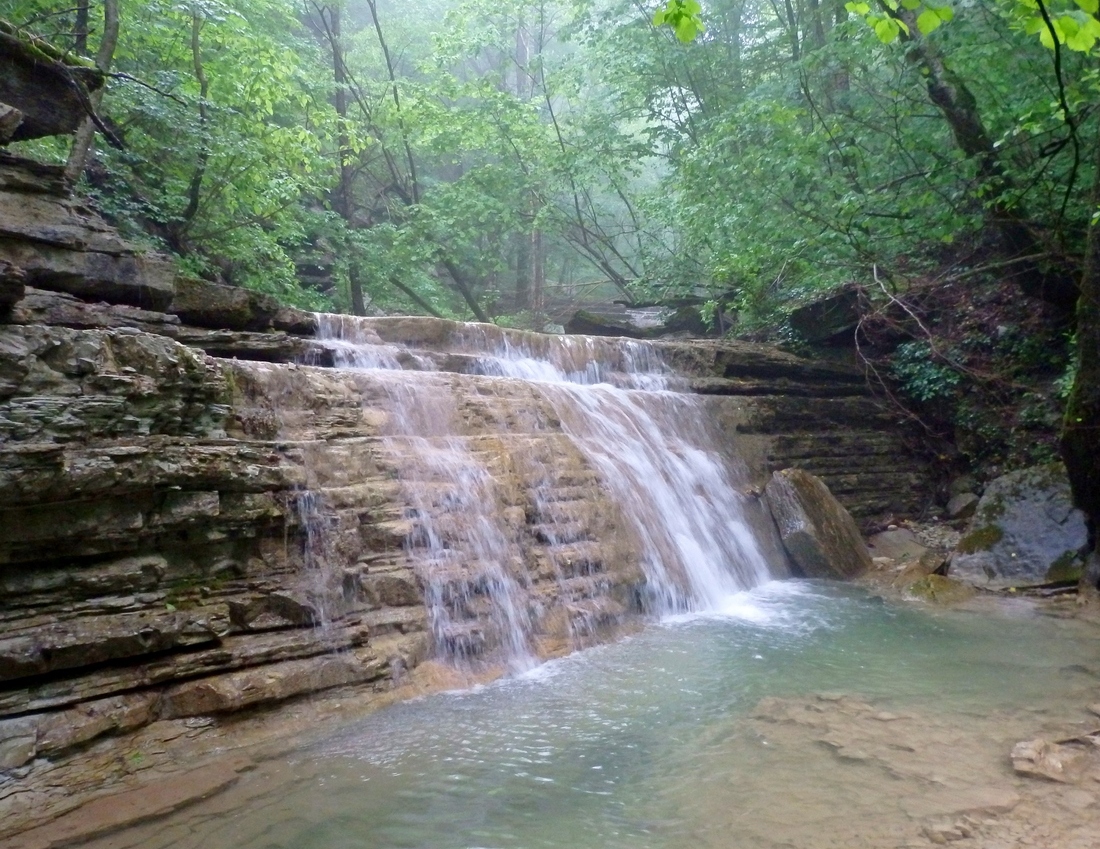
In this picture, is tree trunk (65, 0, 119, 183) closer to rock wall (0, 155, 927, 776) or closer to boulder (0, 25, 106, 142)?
boulder (0, 25, 106, 142)

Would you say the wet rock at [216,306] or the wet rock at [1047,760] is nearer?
the wet rock at [1047,760]

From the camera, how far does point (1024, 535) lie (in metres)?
8.45

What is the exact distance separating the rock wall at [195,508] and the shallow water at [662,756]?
0.73m

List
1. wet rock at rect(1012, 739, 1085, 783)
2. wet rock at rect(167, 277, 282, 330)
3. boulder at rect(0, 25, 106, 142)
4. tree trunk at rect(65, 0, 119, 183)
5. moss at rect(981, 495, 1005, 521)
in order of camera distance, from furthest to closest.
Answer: tree trunk at rect(65, 0, 119, 183) < moss at rect(981, 495, 1005, 521) < wet rock at rect(167, 277, 282, 330) < boulder at rect(0, 25, 106, 142) < wet rock at rect(1012, 739, 1085, 783)

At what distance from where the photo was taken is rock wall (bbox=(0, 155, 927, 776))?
13.0 feet

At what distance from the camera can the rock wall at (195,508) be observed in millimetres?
3969

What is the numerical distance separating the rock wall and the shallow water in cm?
73

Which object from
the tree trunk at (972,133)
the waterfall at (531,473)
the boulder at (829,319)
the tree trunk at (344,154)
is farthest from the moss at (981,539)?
the tree trunk at (344,154)

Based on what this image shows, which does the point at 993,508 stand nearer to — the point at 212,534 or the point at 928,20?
the point at 928,20

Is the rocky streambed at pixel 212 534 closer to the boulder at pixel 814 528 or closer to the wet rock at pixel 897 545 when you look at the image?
the boulder at pixel 814 528

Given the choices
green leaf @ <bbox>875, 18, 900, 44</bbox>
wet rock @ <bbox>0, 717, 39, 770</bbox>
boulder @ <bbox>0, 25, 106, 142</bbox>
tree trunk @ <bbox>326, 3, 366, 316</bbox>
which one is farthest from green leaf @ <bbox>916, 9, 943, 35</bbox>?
tree trunk @ <bbox>326, 3, 366, 316</bbox>

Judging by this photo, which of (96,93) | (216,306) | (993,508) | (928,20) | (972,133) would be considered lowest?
(993,508)

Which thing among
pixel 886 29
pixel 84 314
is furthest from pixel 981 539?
pixel 84 314

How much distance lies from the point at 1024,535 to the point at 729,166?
8.07 metres
